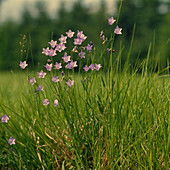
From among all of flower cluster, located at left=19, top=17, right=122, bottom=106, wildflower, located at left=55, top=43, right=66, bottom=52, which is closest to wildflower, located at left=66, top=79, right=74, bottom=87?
flower cluster, located at left=19, top=17, right=122, bottom=106

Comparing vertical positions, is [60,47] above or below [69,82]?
above

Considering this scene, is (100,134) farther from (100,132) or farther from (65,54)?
(65,54)

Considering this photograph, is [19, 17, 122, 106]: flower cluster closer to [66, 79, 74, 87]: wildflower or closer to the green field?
[66, 79, 74, 87]: wildflower

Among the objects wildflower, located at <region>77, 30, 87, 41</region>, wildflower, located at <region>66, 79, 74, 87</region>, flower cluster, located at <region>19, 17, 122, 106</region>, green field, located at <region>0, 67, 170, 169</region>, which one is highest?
wildflower, located at <region>77, 30, 87, 41</region>

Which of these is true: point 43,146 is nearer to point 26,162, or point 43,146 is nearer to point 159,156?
point 26,162

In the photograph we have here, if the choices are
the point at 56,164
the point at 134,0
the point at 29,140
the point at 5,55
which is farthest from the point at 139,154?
the point at 134,0

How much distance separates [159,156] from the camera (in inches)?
81.0

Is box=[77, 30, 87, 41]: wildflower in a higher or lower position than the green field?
higher

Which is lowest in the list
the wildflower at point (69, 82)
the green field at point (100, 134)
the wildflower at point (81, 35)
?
the green field at point (100, 134)

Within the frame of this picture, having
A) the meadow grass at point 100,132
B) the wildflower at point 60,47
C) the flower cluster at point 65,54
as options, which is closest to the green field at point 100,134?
the meadow grass at point 100,132

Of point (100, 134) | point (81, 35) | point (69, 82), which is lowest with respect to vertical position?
point (100, 134)

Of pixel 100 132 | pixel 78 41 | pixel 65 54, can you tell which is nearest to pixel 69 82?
pixel 65 54

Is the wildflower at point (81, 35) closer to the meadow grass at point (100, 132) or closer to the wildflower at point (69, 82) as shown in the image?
the meadow grass at point (100, 132)

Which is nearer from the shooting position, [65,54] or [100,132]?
[65,54]
